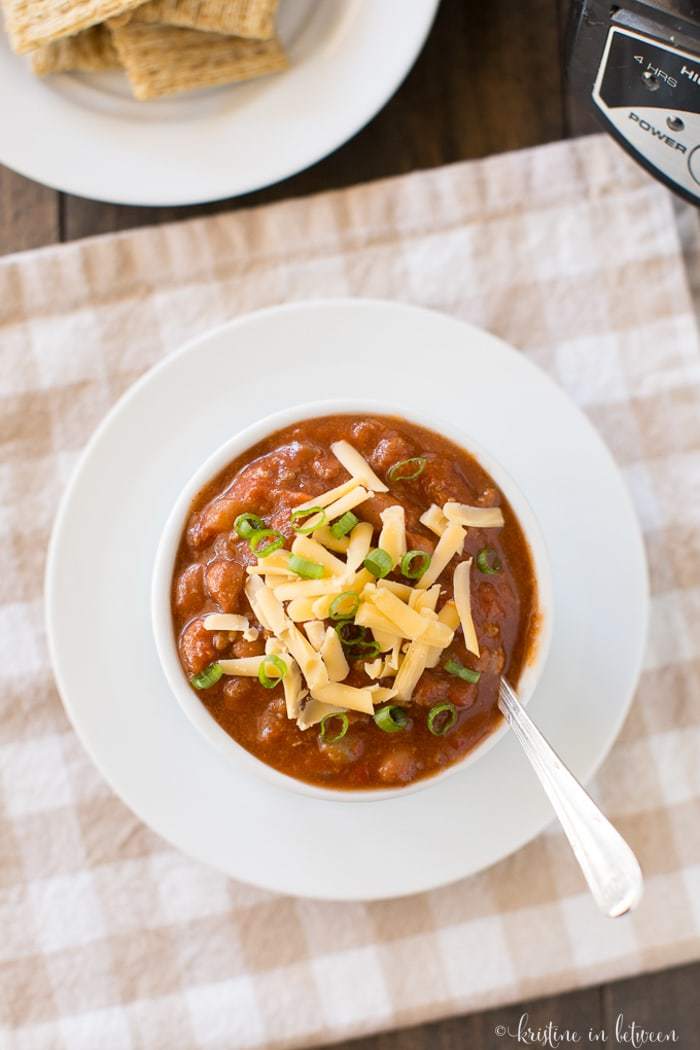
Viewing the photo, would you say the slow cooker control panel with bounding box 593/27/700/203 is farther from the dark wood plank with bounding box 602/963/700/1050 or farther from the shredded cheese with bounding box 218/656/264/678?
the dark wood plank with bounding box 602/963/700/1050

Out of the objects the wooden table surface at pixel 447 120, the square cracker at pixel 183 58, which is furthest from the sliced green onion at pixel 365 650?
the square cracker at pixel 183 58

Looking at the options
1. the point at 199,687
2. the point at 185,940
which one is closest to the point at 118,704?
the point at 199,687

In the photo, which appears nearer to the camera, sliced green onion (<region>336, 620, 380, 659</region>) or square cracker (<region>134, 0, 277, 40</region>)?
sliced green onion (<region>336, 620, 380, 659</region>)

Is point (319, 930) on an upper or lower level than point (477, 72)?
lower

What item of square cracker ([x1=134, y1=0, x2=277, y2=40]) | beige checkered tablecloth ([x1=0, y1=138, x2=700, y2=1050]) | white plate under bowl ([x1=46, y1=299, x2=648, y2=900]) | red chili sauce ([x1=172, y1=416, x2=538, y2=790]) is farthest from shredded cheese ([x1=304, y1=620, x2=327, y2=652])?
square cracker ([x1=134, y1=0, x2=277, y2=40])

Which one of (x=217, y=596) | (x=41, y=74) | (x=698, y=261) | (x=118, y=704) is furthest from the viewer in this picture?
(x=698, y=261)

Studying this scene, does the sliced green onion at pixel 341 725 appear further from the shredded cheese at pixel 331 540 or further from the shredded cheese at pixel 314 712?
the shredded cheese at pixel 331 540

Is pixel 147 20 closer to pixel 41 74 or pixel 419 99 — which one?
pixel 41 74
